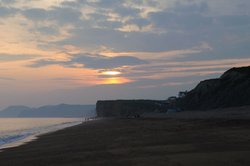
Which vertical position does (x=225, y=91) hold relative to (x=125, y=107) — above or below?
below

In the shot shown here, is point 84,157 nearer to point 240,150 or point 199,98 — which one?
point 240,150

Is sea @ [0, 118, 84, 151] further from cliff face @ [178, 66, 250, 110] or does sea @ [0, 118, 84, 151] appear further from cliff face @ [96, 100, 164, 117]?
cliff face @ [96, 100, 164, 117]

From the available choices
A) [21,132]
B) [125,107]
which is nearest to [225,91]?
[21,132]

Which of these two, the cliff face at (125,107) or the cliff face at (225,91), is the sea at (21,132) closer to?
the cliff face at (225,91)

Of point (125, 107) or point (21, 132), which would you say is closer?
point (21, 132)

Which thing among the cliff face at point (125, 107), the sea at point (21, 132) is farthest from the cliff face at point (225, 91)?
the cliff face at point (125, 107)

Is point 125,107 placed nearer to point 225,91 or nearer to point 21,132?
point 225,91

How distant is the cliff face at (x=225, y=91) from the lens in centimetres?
7344

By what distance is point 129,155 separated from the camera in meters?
15.1

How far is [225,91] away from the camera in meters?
79.7

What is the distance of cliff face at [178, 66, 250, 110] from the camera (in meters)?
73.4

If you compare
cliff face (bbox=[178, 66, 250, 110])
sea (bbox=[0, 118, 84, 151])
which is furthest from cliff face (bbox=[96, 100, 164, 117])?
sea (bbox=[0, 118, 84, 151])

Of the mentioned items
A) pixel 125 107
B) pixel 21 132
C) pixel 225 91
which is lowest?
pixel 21 132

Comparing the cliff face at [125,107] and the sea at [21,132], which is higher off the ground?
the cliff face at [125,107]
